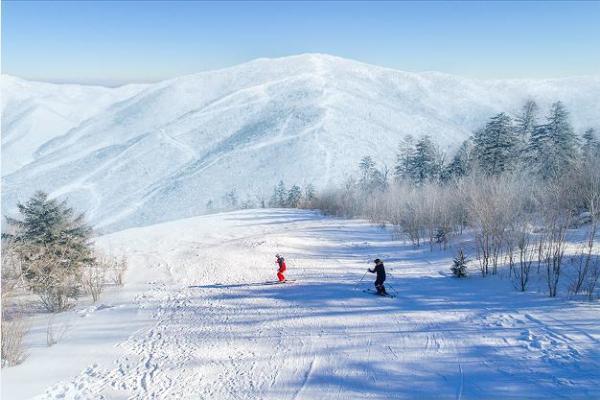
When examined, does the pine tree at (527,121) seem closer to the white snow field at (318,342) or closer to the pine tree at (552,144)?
the pine tree at (552,144)

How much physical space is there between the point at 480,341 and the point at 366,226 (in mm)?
22343

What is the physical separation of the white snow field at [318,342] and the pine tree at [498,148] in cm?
2227

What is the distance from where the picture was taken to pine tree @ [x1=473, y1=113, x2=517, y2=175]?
33.7 metres

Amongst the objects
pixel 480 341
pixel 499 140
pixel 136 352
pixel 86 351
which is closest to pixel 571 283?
pixel 480 341

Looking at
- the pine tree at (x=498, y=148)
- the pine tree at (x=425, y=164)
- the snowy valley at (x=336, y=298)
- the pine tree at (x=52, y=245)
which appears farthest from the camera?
the pine tree at (x=425, y=164)

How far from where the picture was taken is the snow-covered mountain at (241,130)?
76625 mm

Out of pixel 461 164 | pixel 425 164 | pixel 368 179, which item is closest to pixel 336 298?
pixel 461 164

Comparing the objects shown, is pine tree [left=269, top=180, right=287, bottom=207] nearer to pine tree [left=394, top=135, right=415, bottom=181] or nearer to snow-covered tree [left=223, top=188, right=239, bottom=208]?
snow-covered tree [left=223, top=188, right=239, bottom=208]

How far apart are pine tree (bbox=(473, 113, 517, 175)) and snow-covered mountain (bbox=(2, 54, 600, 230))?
128 ft

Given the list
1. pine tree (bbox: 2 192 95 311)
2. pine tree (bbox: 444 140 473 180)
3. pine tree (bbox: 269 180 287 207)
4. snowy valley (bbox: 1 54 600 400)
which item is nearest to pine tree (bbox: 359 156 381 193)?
snowy valley (bbox: 1 54 600 400)

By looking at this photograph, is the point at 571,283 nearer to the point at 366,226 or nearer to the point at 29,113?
the point at 366,226

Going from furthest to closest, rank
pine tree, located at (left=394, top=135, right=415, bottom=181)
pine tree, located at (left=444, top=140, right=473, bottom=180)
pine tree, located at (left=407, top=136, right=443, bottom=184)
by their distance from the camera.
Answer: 1. pine tree, located at (left=394, top=135, right=415, bottom=181)
2. pine tree, located at (left=407, top=136, right=443, bottom=184)
3. pine tree, located at (left=444, top=140, right=473, bottom=180)

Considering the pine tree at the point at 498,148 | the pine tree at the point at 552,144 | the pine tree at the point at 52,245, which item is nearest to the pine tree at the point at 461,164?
the pine tree at the point at 498,148

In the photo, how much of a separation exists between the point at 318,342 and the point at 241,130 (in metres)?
94.9
